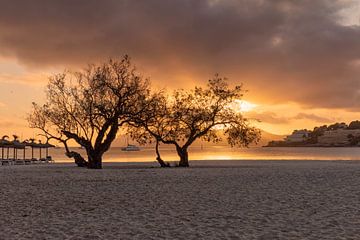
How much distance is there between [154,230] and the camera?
39.6 feet

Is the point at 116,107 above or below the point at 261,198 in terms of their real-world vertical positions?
above

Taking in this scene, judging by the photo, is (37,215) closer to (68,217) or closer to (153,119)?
(68,217)

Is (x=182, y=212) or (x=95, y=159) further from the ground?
(x=95, y=159)

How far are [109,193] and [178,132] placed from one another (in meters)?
25.8

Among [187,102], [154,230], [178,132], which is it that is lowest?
[154,230]

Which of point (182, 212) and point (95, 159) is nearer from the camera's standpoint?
point (182, 212)

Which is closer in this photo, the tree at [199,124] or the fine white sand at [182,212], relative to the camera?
the fine white sand at [182,212]

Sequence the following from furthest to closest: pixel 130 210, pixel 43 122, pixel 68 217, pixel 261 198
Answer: pixel 43 122, pixel 261 198, pixel 130 210, pixel 68 217

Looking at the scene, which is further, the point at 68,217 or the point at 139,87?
the point at 139,87

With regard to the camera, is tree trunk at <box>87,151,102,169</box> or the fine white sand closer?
the fine white sand

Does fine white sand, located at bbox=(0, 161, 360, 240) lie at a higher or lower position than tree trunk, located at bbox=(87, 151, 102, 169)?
lower

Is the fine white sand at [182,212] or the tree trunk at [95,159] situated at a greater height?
the tree trunk at [95,159]

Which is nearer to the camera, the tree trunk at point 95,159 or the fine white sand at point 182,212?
the fine white sand at point 182,212

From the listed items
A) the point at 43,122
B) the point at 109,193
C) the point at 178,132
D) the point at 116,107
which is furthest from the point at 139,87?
the point at 109,193
